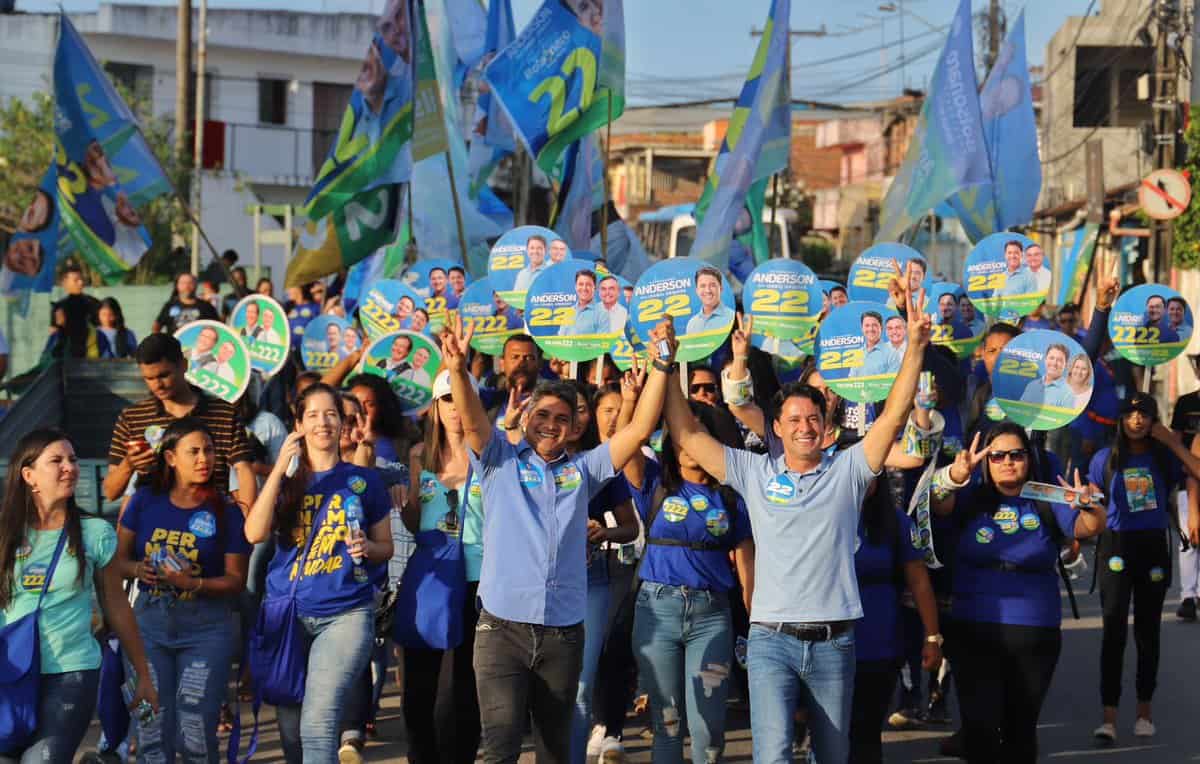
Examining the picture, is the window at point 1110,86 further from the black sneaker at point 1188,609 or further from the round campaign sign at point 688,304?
the round campaign sign at point 688,304

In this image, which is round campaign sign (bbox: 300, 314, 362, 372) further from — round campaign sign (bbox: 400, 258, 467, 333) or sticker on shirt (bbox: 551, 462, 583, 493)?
sticker on shirt (bbox: 551, 462, 583, 493)

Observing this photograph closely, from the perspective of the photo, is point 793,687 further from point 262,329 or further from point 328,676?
point 262,329

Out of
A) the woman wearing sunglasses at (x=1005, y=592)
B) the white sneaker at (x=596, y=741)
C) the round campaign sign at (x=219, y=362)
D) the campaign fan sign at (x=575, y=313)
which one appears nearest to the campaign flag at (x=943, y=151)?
the campaign fan sign at (x=575, y=313)

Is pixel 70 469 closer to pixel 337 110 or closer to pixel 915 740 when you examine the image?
pixel 915 740

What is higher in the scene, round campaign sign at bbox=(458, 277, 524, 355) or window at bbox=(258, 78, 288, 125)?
window at bbox=(258, 78, 288, 125)

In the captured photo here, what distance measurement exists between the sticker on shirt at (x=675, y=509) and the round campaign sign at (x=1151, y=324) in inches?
191

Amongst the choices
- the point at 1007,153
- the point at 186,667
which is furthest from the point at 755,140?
the point at 186,667

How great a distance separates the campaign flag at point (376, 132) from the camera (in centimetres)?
1384

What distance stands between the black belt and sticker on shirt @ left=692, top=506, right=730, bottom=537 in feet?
3.06

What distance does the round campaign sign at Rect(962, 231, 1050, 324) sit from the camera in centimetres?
1138

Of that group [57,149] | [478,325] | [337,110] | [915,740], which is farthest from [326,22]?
[915,740]

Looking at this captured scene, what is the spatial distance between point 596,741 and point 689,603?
1.64 metres

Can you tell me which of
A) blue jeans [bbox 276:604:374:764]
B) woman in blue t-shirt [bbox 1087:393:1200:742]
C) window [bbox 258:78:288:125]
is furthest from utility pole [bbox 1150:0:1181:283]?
window [bbox 258:78:288:125]

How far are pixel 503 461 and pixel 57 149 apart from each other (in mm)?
9384
